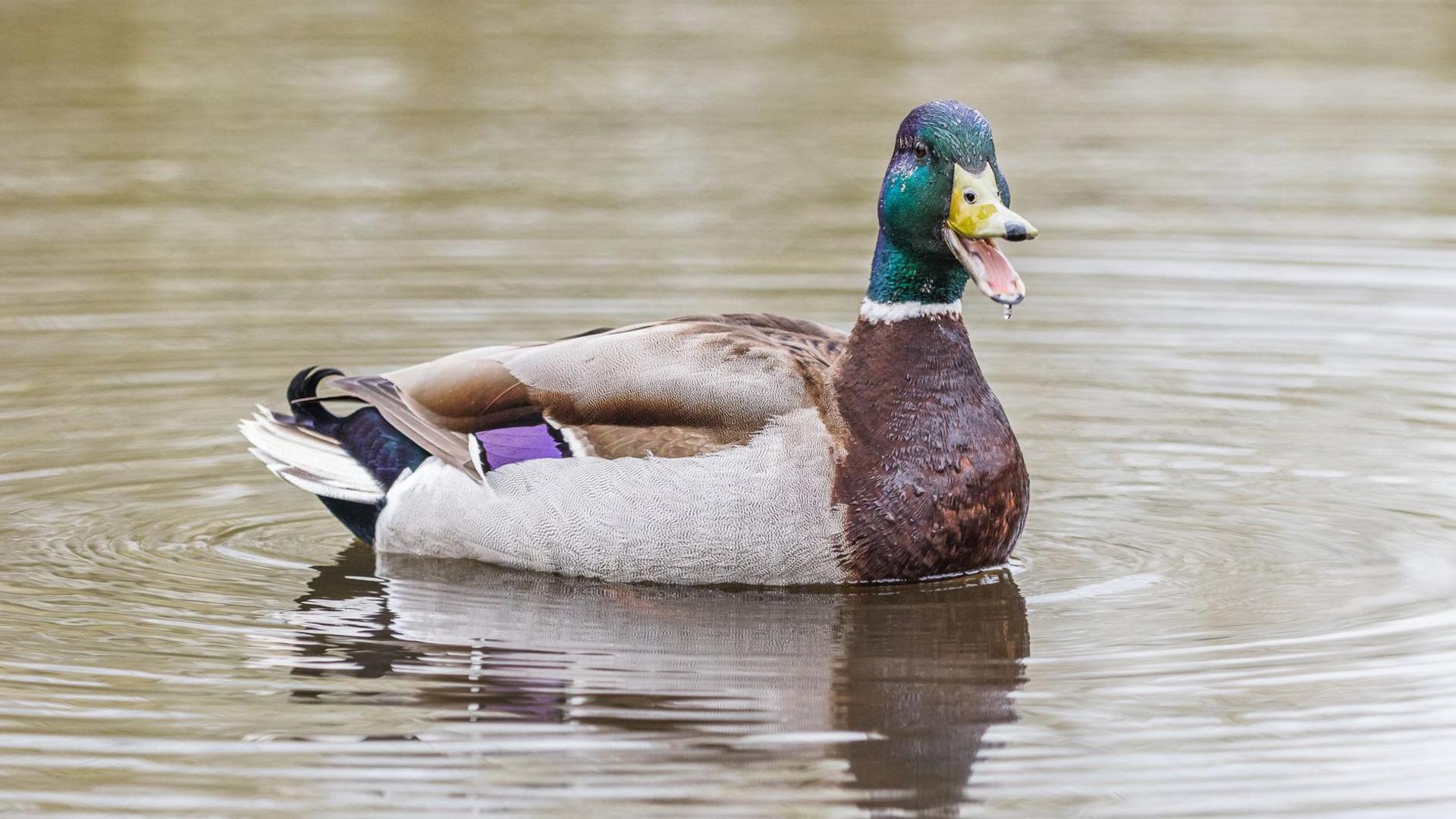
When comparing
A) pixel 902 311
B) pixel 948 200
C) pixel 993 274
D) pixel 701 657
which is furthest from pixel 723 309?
pixel 701 657

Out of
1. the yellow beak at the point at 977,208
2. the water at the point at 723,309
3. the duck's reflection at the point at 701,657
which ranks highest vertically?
the yellow beak at the point at 977,208

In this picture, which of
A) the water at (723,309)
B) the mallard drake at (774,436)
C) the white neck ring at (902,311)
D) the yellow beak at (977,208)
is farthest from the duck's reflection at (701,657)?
the yellow beak at (977,208)

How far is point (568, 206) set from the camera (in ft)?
49.5

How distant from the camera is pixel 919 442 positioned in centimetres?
820

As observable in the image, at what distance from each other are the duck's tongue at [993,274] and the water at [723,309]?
1044 mm

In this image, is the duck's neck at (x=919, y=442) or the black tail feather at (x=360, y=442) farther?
the black tail feather at (x=360, y=442)

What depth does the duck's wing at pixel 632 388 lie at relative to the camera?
8117 millimetres

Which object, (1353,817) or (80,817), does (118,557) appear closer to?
(80,817)

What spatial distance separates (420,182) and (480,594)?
25.6ft

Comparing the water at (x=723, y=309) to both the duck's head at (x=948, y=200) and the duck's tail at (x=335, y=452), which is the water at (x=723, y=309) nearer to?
the duck's tail at (x=335, y=452)

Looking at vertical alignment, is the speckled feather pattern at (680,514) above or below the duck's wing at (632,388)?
below

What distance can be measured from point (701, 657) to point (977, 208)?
182 cm

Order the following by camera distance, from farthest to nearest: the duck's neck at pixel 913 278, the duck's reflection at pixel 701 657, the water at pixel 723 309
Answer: the duck's neck at pixel 913 278, the duck's reflection at pixel 701 657, the water at pixel 723 309

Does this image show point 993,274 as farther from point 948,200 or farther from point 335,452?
point 335,452
